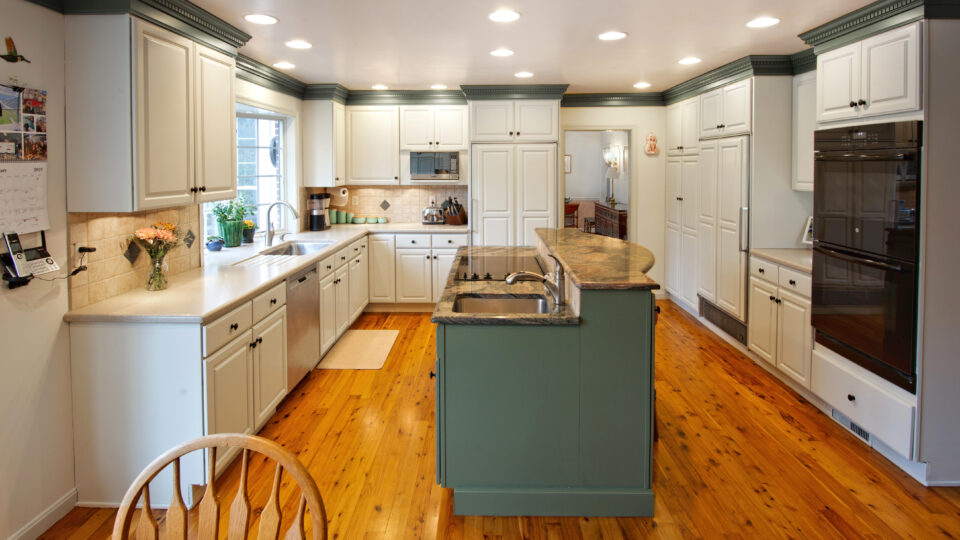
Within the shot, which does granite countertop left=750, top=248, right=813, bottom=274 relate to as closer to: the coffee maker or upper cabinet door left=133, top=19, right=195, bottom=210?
upper cabinet door left=133, top=19, right=195, bottom=210

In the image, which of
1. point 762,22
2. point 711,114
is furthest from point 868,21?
point 711,114

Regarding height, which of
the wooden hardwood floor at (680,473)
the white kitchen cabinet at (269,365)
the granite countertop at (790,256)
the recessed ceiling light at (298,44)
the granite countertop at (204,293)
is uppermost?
the recessed ceiling light at (298,44)

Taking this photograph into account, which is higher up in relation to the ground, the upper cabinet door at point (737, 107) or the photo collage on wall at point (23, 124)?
the upper cabinet door at point (737, 107)

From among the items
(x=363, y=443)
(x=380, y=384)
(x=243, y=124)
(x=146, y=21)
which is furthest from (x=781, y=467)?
(x=243, y=124)

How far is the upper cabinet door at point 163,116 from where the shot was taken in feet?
9.42

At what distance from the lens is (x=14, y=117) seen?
2430mm

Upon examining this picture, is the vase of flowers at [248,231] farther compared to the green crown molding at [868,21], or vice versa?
the vase of flowers at [248,231]

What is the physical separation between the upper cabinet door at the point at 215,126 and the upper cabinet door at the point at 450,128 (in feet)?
9.85

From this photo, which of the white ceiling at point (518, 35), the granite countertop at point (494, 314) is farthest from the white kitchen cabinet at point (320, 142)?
the granite countertop at point (494, 314)

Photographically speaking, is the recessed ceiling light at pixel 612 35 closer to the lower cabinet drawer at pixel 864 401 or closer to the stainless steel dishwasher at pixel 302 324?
the lower cabinet drawer at pixel 864 401

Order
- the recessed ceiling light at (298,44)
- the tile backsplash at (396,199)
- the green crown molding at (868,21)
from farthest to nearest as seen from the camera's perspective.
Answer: the tile backsplash at (396,199) → the recessed ceiling light at (298,44) → the green crown molding at (868,21)

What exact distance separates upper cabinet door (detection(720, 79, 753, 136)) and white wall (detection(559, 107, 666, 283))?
1.67m

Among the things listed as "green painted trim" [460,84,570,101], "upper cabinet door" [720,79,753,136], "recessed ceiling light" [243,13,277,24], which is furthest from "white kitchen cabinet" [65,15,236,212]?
"upper cabinet door" [720,79,753,136]

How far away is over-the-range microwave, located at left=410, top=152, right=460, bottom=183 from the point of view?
6.73 m
